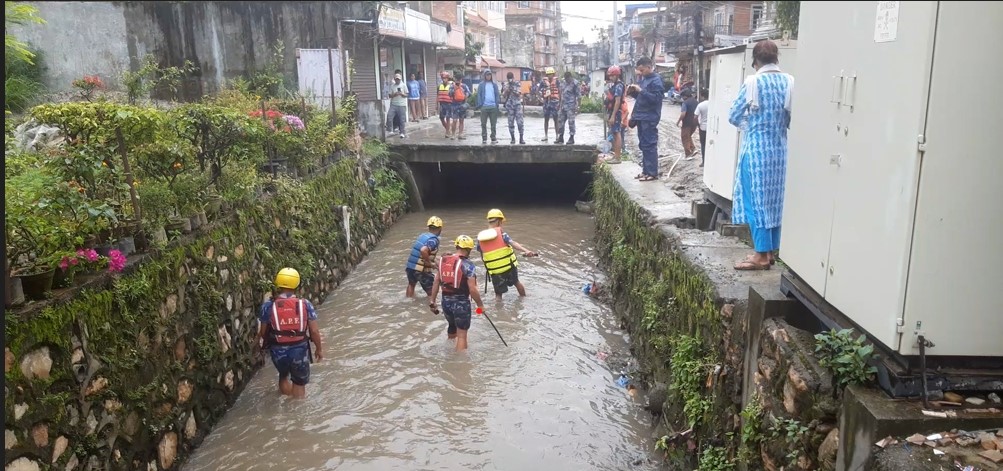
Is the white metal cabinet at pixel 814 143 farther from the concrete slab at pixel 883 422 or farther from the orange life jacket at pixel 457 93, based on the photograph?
the orange life jacket at pixel 457 93

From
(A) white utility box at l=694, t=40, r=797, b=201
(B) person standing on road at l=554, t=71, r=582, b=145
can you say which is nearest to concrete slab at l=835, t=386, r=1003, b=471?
(A) white utility box at l=694, t=40, r=797, b=201

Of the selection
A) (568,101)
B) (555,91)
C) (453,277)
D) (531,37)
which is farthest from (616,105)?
(531,37)

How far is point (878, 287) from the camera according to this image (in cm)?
288

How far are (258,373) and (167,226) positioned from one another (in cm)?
212

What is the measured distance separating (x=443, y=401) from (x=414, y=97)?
1643cm

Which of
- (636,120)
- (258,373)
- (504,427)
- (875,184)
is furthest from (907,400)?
(636,120)

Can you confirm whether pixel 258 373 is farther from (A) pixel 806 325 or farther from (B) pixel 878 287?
(B) pixel 878 287

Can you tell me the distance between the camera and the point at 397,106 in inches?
689

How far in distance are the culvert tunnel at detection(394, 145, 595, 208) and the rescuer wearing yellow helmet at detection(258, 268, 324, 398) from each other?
407 inches

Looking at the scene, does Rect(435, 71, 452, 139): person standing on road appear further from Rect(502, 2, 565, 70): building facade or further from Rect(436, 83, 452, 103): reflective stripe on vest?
Rect(502, 2, 565, 70): building facade

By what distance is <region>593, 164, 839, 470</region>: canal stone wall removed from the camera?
11.6ft

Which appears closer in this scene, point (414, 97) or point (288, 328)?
point (288, 328)

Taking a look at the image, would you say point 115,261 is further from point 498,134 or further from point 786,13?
point 498,134

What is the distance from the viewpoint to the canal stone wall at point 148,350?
4016 mm
